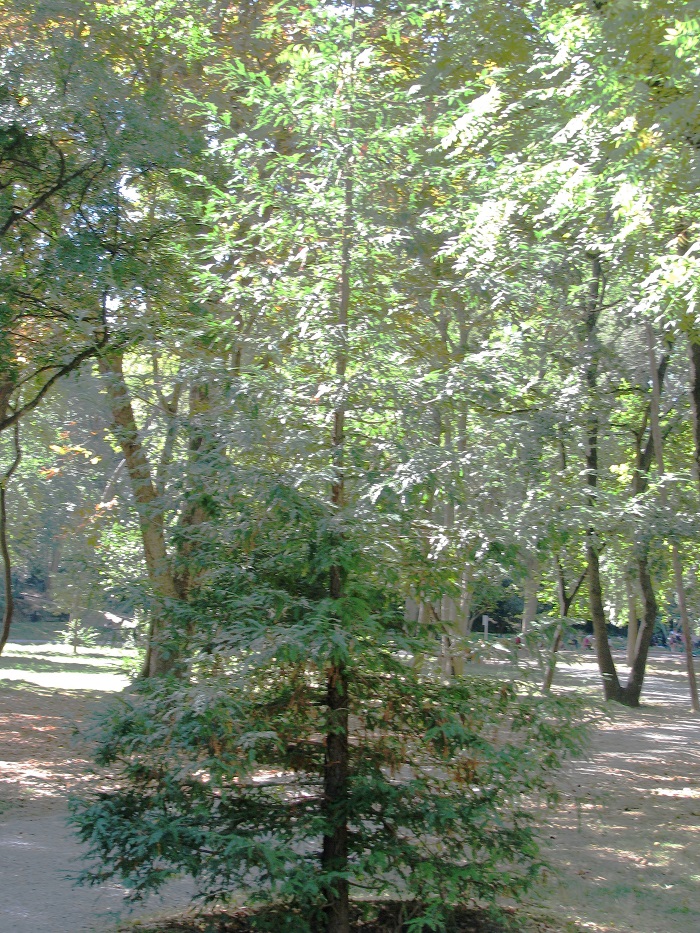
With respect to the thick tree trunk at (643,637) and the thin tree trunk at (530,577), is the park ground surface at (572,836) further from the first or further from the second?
the thick tree trunk at (643,637)

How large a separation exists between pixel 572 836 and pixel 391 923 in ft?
12.3

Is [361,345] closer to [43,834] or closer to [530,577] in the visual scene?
[530,577]

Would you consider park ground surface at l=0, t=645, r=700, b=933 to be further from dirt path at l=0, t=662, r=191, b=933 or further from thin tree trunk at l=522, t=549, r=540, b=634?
thin tree trunk at l=522, t=549, r=540, b=634

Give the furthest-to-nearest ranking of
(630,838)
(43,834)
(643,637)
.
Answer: (643,637), (630,838), (43,834)

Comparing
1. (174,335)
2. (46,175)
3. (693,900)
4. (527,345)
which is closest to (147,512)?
(174,335)

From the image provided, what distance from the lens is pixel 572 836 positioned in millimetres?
8750

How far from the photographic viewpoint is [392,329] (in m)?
5.77

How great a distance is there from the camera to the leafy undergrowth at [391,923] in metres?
5.38

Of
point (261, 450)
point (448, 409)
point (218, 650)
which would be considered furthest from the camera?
point (448, 409)

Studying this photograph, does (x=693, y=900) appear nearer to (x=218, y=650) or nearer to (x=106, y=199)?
(x=218, y=650)

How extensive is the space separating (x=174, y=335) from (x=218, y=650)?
2223mm

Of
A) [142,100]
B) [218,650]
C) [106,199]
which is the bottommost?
[218,650]

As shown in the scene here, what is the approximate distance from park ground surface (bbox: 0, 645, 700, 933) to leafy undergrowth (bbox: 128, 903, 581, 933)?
39 mm

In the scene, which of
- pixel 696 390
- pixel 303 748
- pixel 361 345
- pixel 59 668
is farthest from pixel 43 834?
pixel 59 668
